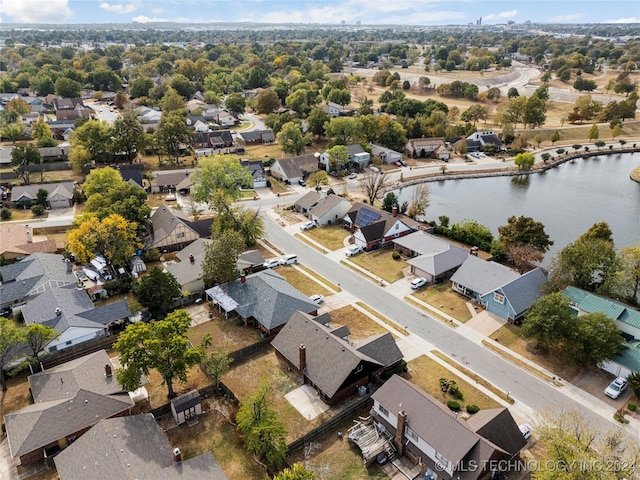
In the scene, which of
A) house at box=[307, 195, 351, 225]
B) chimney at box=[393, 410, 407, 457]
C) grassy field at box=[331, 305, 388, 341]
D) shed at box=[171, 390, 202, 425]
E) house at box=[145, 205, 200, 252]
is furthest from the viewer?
house at box=[307, 195, 351, 225]

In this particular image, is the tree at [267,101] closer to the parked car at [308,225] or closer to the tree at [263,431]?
the parked car at [308,225]

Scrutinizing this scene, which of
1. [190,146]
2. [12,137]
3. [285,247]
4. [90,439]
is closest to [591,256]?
[285,247]

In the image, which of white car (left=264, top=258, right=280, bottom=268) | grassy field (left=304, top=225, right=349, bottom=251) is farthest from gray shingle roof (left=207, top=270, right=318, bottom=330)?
grassy field (left=304, top=225, right=349, bottom=251)

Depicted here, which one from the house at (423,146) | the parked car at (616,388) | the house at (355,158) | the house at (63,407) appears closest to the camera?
the house at (63,407)

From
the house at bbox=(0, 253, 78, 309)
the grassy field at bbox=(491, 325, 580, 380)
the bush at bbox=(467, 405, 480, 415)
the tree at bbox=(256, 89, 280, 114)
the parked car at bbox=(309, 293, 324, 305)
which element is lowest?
the grassy field at bbox=(491, 325, 580, 380)

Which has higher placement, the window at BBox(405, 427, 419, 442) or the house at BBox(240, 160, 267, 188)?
the window at BBox(405, 427, 419, 442)

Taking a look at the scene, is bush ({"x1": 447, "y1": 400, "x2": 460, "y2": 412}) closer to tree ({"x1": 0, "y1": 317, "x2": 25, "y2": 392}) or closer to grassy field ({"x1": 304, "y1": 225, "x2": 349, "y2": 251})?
grassy field ({"x1": 304, "y1": 225, "x2": 349, "y2": 251})

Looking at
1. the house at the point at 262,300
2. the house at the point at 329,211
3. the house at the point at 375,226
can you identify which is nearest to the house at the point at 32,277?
the house at the point at 262,300

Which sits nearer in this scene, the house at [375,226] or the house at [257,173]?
the house at [375,226]
